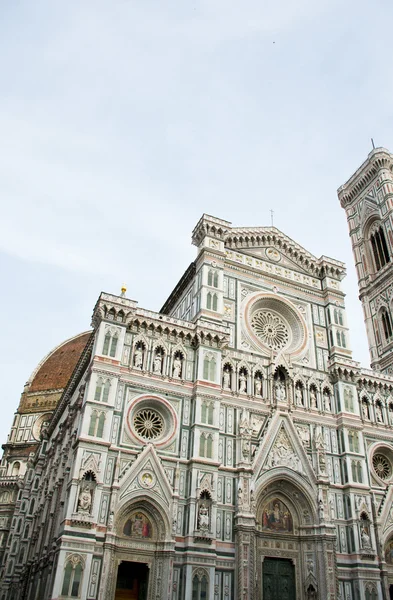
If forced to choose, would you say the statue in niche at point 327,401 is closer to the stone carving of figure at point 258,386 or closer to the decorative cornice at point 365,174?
the stone carving of figure at point 258,386

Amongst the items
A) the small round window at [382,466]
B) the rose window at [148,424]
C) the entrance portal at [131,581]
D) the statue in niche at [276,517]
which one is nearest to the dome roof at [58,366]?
the rose window at [148,424]

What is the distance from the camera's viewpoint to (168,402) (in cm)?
2753

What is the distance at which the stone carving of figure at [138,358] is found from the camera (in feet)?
91.3

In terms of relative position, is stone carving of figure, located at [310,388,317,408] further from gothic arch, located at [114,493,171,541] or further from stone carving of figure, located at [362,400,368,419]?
gothic arch, located at [114,493,171,541]

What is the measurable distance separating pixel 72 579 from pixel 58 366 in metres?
46.6

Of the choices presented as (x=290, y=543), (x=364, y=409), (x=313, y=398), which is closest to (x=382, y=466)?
(x=364, y=409)

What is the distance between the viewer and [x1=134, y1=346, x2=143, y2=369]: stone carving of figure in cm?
2783

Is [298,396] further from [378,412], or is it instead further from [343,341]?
[378,412]

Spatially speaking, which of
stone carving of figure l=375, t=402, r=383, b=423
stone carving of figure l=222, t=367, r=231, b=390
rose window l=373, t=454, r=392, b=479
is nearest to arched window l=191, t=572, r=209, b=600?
stone carving of figure l=222, t=367, r=231, b=390

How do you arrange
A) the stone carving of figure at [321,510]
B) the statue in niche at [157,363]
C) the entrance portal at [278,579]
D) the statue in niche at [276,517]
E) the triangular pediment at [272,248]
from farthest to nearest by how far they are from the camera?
the triangular pediment at [272,248], the statue in niche at [157,363], the stone carving of figure at [321,510], the statue in niche at [276,517], the entrance portal at [278,579]

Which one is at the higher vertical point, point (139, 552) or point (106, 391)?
point (106, 391)

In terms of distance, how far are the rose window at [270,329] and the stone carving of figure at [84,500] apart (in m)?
14.0

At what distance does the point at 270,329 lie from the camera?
3381 centimetres

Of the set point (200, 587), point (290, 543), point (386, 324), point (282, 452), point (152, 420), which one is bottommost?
point (200, 587)
